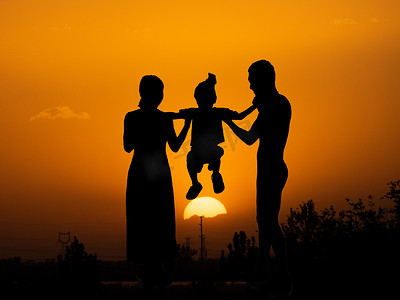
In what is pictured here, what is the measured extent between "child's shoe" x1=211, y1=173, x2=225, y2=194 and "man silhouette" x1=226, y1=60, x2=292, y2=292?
929mm

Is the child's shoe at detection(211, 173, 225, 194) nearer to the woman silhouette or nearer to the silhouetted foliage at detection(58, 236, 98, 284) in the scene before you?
the woman silhouette

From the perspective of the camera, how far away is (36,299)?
13.1m

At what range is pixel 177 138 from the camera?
12.9 meters

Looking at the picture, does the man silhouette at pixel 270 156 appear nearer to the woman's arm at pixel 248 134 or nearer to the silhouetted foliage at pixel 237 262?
the woman's arm at pixel 248 134

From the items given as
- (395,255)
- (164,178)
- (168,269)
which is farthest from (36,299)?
(395,255)

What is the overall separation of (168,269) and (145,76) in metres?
3.65

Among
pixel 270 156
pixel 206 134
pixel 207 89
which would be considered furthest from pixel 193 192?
pixel 207 89

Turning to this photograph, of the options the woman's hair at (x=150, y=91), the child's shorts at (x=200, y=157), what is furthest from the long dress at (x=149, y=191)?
the child's shorts at (x=200, y=157)

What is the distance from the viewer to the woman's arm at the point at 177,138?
500 inches

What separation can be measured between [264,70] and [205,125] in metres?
1.69

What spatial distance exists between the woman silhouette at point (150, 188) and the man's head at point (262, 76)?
5.58 feet

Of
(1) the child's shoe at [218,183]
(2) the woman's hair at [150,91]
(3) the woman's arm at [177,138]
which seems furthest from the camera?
(1) the child's shoe at [218,183]

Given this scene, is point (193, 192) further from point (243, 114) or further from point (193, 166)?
point (243, 114)

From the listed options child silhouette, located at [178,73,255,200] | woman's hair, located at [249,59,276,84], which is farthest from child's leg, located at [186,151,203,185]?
woman's hair, located at [249,59,276,84]
